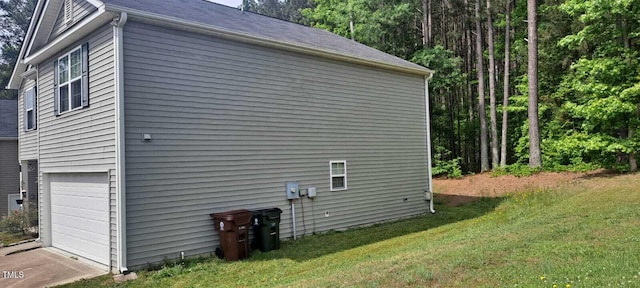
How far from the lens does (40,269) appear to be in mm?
8289

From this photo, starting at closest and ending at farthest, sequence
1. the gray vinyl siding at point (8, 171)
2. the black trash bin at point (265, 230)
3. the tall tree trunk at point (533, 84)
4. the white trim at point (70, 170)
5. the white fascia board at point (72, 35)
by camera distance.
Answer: the white fascia board at point (72, 35)
the white trim at point (70, 170)
the black trash bin at point (265, 230)
the tall tree trunk at point (533, 84)
the gray vinyl siding at point (8, 171)

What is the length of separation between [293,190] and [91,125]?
4509 millimetres

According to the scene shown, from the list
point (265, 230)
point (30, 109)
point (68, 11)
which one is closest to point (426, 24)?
point (265, 230)

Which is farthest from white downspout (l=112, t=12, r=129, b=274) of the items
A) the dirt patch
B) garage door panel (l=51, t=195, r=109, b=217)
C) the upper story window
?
the dirt patch

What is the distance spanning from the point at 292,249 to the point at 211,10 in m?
6.34

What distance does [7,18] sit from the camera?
128ft

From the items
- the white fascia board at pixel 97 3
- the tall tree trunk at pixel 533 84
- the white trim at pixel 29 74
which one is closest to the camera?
the white fascia board at pixel 97 3

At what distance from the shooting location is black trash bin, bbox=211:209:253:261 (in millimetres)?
8188

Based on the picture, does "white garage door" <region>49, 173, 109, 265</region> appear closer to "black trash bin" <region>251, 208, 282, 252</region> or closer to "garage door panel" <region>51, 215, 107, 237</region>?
"garage door panel" <region>51, 215, 107, 237</region>

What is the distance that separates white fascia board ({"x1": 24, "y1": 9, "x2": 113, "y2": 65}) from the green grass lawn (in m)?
4.70

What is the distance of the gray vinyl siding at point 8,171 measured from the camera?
58.4 feet

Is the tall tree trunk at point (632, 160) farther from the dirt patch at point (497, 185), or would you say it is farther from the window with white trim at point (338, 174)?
the window with white trim at point (338, 174)

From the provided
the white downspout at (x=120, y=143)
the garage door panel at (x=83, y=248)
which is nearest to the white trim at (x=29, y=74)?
the garage door panel at (x=83, y=248)

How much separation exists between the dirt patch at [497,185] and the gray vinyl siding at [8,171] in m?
18.0
